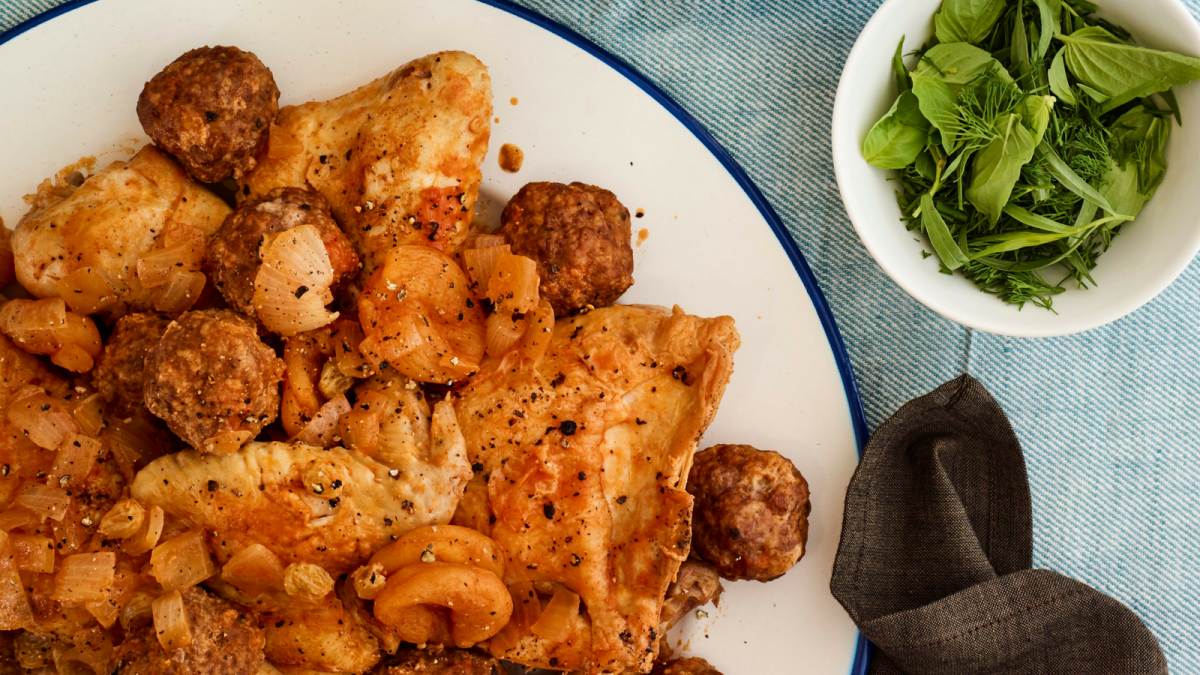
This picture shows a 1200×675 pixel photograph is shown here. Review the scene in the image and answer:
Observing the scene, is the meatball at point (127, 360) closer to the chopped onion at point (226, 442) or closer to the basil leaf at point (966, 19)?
the chopped onion at point (226, 442)

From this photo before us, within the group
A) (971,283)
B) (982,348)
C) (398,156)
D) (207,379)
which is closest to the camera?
(207,379)

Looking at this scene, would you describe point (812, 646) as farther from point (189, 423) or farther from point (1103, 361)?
point (189, 423)

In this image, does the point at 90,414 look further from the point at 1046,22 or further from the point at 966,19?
the point at 1046,22

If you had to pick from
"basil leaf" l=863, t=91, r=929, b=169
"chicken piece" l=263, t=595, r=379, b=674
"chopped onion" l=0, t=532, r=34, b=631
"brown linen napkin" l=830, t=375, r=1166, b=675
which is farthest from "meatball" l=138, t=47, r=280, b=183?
"brown linen napkin" l=830, t=375, r=1166, b=675

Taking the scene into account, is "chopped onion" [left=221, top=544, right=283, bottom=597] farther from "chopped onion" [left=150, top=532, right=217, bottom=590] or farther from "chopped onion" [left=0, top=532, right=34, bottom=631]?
"chopped onion" [left=0, top=532, right=34, bottom=631]

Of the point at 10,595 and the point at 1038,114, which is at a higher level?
the point at 1038,114

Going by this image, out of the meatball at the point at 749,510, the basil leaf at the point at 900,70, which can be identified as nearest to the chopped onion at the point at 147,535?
the meatball at the point at 749,510

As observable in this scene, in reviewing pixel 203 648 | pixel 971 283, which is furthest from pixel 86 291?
pixel 971 283
